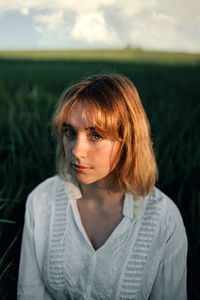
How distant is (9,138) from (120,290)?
141 centimetres

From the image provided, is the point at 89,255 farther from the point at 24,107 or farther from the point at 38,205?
the point at 24,107

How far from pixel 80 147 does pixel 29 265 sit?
49 centimetres

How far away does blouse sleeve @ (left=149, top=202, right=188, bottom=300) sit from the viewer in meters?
0.79

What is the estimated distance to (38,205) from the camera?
2.90ft

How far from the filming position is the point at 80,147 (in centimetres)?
70

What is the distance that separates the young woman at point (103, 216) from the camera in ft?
2.34

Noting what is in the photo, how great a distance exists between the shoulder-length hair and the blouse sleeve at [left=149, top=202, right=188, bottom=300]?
6.1 inches

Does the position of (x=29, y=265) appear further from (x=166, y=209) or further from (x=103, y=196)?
(x=166, y=209)

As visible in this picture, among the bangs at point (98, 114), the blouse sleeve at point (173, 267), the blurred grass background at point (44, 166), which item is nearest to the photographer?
the bangs at point (98, 114)

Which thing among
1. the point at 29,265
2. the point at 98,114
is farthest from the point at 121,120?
the point at 29,265

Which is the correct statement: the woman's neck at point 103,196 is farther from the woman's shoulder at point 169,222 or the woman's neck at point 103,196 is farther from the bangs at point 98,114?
the bangs at point 98,114

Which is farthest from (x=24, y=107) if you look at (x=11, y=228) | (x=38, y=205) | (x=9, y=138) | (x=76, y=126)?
(x=76, y=126)

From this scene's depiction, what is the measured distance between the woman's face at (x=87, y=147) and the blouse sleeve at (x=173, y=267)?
29cm

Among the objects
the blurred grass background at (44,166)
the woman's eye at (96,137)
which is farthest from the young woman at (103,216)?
the blurred grass background at (44,166)
